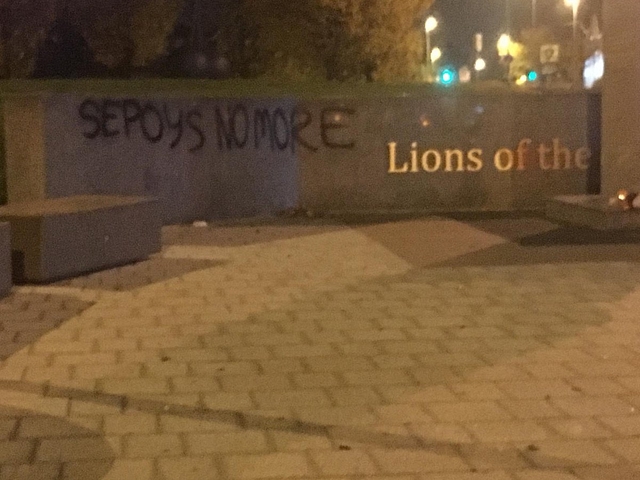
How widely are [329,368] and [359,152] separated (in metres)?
8.90

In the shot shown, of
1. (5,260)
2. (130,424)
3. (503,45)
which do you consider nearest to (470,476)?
(130,424)

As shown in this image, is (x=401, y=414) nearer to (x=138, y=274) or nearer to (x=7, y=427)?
(x=7, y=427)

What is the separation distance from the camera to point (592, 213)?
12914 mm

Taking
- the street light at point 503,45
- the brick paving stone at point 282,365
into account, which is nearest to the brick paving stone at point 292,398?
the brick paving stone at point 282,365

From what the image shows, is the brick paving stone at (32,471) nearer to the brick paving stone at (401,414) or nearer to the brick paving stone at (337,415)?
the brick paving stone at (337,415)

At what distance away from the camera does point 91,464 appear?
5023 millimetres

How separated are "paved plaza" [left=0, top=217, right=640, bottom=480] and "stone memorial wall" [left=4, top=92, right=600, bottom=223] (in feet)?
10.3

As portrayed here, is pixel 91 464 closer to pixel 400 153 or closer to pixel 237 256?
pixel 237 256

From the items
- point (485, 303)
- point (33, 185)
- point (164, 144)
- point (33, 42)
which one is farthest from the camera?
point (33, 42)

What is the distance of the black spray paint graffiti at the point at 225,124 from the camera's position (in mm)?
13484

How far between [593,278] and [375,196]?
6091 millimetres

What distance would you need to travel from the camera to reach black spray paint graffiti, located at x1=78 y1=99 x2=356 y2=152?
13484 millimetres

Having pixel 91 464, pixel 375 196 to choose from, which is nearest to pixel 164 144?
pixel 375 196

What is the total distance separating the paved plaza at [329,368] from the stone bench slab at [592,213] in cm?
131
